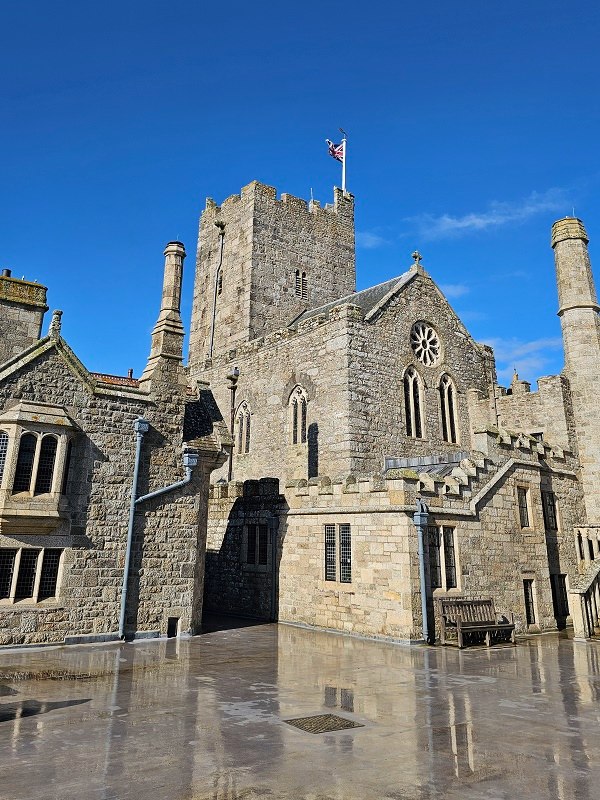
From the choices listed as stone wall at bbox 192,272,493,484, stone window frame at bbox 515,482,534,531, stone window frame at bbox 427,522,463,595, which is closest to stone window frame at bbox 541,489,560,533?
stone window frame at bbox 515,482,534,531

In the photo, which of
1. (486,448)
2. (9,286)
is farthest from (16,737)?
(486,448)

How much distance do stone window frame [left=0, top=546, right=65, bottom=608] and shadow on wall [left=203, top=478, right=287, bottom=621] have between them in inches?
289

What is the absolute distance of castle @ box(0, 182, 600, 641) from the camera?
14.7 m

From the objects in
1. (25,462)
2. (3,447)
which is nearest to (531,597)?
(25,462)

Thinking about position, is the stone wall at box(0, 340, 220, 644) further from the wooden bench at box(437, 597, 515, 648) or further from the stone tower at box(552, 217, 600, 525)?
the stone tower at box(552, 217, 600, 525)

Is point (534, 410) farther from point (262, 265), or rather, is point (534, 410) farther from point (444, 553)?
point (262, 265)

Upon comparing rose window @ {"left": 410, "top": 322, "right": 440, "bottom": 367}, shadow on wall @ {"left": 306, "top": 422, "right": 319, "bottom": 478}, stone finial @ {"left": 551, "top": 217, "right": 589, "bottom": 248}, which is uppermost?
stone finial @ {"left": 551, "top": 217, "right": 589, "bottom": 248}

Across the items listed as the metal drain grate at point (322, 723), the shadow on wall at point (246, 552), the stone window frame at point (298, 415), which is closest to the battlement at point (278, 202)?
the stone window frame at point (298, 415)

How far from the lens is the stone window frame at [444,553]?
16125 millimetres

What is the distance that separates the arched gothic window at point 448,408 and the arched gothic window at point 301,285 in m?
14.0

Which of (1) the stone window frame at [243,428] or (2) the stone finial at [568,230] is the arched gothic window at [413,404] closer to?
(1) the stone window frame at [243,428]

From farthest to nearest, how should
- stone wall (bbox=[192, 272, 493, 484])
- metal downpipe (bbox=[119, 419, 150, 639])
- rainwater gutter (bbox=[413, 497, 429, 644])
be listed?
stone wall (bbox=[192, 272, 493, 484]) → rainwater gutter (bbox=[413, 497, 429, 644]) → metal downpipe (bbox=[119, 419, 150, 639])

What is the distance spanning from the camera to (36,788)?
5824 mm

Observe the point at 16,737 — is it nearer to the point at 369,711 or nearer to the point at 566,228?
the point at 369,711
